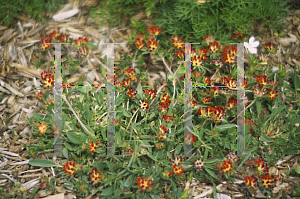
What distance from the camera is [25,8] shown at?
2.86m

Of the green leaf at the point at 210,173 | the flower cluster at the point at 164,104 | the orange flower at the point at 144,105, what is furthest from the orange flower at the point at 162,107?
the green leaf at the point at 210,173

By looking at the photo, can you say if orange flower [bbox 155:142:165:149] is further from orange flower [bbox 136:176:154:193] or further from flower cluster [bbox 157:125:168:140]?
orange flower [bbox 136:176:154:193]

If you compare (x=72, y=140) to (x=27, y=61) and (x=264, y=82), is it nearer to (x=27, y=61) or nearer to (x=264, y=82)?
(x=27, y=61)

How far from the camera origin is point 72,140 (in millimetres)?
1983

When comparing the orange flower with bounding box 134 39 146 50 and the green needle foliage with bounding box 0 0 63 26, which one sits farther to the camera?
the green needle foliage with bounding box 0 0 63 26

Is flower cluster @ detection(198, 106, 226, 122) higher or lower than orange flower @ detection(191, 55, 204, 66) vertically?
lower

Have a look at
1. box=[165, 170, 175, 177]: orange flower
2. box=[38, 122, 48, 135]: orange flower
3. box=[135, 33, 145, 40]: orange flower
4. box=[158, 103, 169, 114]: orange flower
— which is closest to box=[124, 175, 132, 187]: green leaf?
box=[165, 170, 175, 177]: orange flower

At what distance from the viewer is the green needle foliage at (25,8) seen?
9.12 ft

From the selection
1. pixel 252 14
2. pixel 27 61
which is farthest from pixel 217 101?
pixel 27 61

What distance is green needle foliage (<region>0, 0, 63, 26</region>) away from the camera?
9.12ft

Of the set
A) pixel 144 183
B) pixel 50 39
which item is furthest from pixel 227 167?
pixel 50 39

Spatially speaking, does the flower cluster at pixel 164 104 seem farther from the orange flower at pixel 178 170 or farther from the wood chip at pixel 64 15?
the wood chip at pixel 64 15

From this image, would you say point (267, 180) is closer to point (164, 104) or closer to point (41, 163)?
point (164, 104)

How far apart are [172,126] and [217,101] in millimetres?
498
